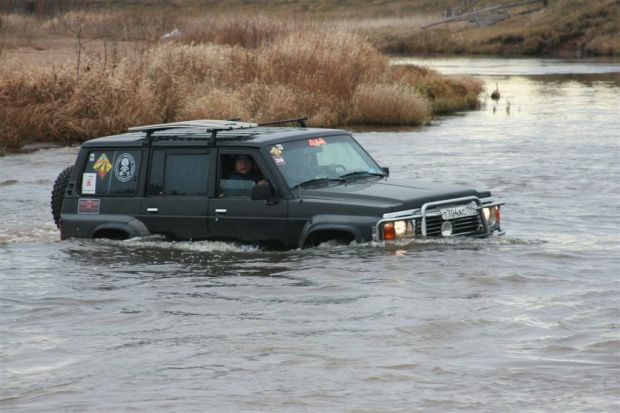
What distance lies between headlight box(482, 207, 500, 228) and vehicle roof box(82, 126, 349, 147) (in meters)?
1.73

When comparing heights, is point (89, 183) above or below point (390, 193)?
below

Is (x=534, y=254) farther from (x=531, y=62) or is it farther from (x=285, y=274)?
(x=531, y=62)

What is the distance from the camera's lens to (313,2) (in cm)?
12194

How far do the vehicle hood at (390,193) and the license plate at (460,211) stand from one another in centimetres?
12

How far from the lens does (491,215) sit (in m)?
13.2

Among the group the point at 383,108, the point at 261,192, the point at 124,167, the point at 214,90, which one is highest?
the point at 214,90

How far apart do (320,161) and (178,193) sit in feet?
5.09

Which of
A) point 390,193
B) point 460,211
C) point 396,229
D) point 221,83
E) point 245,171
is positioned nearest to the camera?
point 396,229

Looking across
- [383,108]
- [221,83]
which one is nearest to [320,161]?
[221,83]

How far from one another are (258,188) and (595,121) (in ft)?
79.2

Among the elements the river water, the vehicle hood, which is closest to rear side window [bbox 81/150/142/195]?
the river water

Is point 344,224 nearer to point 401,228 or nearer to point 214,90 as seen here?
point 401,228

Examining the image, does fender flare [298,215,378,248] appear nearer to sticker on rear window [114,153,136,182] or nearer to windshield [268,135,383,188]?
windshield [268,135,383,188]

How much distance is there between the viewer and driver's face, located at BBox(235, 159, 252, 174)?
42.3 ft
